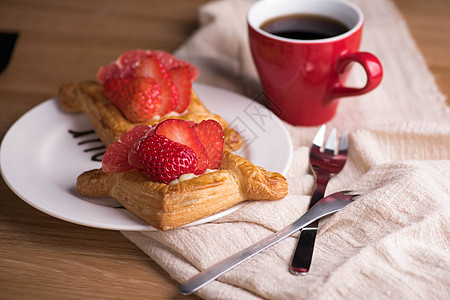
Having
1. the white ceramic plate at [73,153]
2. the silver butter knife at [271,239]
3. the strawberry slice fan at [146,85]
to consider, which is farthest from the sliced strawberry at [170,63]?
the silver butter knife at [271,239]

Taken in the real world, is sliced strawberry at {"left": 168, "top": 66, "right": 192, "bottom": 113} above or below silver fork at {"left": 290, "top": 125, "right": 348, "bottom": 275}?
above

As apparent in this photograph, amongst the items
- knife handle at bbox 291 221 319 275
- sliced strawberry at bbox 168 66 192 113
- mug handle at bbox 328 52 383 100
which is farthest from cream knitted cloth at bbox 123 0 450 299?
sliced strawberry at bbox 168 66 192 113

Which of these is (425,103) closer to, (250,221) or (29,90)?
(250,221)

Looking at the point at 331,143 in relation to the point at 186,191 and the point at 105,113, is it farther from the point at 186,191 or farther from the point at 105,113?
the point at 105,113

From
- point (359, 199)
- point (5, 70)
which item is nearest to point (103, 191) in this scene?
point (359, 199)

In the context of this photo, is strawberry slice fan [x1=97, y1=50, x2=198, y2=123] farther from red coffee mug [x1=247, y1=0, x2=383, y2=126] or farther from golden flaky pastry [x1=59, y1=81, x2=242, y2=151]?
red coffee mug [x1=247, y1=0, x2=383, y2=126]
